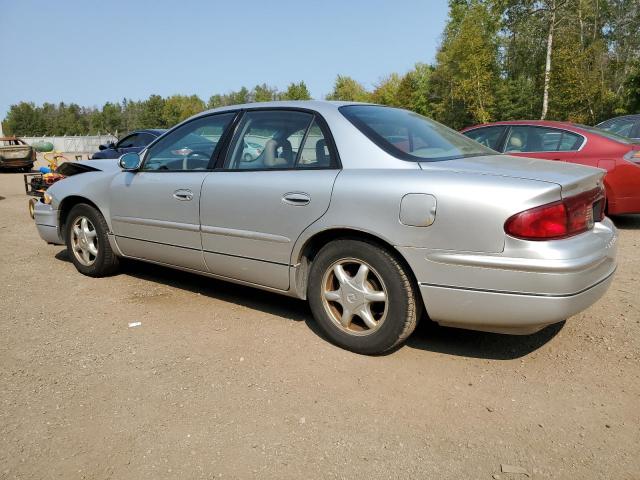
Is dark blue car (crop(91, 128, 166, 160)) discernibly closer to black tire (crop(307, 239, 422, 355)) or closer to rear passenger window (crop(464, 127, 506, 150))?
rear passenger window (crop(464, 127, 506, 150))

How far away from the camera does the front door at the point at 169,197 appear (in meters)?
4.01

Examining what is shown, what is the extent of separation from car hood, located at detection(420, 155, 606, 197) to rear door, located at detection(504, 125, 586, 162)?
376cm

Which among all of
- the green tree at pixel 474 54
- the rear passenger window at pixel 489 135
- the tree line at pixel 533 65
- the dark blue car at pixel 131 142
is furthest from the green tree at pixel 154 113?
the rear passenger window at pixel 489 135

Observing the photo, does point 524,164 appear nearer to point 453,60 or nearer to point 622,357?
point 622,357

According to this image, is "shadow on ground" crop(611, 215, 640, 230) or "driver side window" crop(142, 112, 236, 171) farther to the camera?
"shadow on ground" crop(611, 215, 640, 230)

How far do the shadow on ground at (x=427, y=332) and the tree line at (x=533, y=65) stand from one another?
1027 inches

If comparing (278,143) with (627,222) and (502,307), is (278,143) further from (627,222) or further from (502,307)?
(627,222)

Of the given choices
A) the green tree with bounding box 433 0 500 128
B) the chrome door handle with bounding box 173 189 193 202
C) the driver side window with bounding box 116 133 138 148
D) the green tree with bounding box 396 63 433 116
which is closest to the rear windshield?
the chrome door handle with bounding box 173 189 193 202

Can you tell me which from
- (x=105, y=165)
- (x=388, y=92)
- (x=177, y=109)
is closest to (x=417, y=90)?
(x=388, y=92)

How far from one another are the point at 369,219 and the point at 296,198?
57 centimetres

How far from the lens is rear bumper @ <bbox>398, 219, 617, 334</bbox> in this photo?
2.62 metres

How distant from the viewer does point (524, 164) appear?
319 cm

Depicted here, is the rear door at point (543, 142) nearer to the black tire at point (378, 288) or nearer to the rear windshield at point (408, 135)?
the rear windshield at point (408, 135)

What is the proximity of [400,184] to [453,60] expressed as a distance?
35277mm
